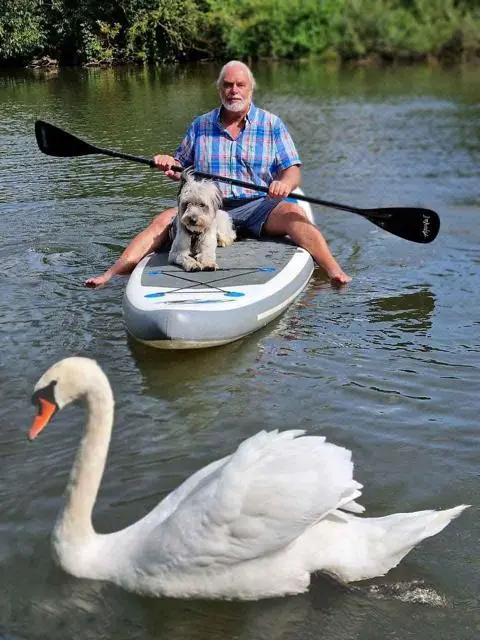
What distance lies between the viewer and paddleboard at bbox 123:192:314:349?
229 inches

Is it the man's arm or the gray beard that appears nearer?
the man's arm

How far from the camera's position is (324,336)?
625cm

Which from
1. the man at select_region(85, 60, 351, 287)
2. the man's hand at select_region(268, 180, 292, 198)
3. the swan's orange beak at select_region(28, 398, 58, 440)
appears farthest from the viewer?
the man at select_region(85, 60, 351, 287)

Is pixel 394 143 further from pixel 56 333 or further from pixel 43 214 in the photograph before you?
pixel 56 333

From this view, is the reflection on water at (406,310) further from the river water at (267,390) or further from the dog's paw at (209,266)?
the dog's paw at (209,266)

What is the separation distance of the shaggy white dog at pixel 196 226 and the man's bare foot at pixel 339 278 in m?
1.14

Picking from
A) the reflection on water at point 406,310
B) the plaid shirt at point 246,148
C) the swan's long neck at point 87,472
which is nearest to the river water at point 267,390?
the reflection on water at point 406,310

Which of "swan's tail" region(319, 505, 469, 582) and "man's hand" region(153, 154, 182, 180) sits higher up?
"man's hand" region(153, 154, 182, 180)

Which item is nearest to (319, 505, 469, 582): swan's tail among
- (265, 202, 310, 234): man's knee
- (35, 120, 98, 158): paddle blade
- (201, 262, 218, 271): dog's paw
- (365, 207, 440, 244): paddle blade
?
(201, 262, 218, 271): dog's paw

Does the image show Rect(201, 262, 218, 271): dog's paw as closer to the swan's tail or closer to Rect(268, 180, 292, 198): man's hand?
Rect(268, 180, 292, 198): man's hand

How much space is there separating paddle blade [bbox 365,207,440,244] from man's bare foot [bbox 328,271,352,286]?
71 cm

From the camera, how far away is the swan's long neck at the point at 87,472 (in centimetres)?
339

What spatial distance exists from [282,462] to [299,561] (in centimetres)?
41

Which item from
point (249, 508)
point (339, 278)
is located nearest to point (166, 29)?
point (339, 278)
